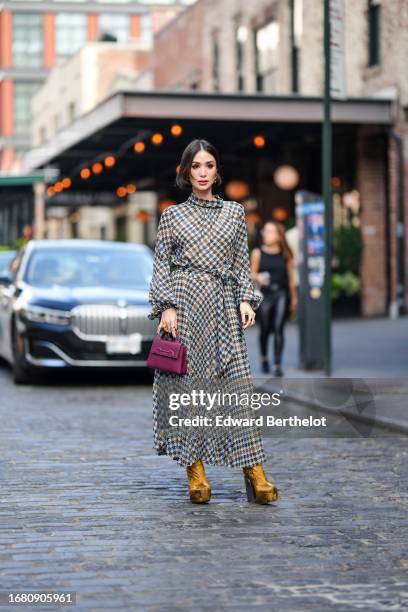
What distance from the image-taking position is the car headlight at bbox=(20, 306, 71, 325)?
541 inches

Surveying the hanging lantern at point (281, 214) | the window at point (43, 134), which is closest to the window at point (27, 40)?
the window at point (43, 134)

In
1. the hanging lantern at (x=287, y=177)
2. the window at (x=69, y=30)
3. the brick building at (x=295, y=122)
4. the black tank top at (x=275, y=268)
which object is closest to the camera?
the black tank top at (x=275, y=268)

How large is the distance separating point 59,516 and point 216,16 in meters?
30.4

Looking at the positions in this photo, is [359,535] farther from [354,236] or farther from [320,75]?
[320,75]

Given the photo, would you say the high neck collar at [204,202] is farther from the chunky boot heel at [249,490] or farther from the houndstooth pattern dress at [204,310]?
the chunky boot heel at [249,490]

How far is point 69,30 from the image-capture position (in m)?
91.1

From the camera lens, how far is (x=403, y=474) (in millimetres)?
8055

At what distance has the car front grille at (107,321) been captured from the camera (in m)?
13.7

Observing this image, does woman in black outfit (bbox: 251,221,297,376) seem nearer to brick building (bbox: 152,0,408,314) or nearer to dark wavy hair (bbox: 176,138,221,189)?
dark wavy hair (bbox: 176,138,221,189)

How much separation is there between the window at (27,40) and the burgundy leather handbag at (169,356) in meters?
84.7

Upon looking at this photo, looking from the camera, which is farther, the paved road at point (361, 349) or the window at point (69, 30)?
the window at point (69, 30)

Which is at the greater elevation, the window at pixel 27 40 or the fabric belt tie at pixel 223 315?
the window at pixel 27 40

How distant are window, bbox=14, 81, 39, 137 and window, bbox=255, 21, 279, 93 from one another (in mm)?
59671

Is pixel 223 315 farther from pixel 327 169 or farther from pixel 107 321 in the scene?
pixel 327 169
